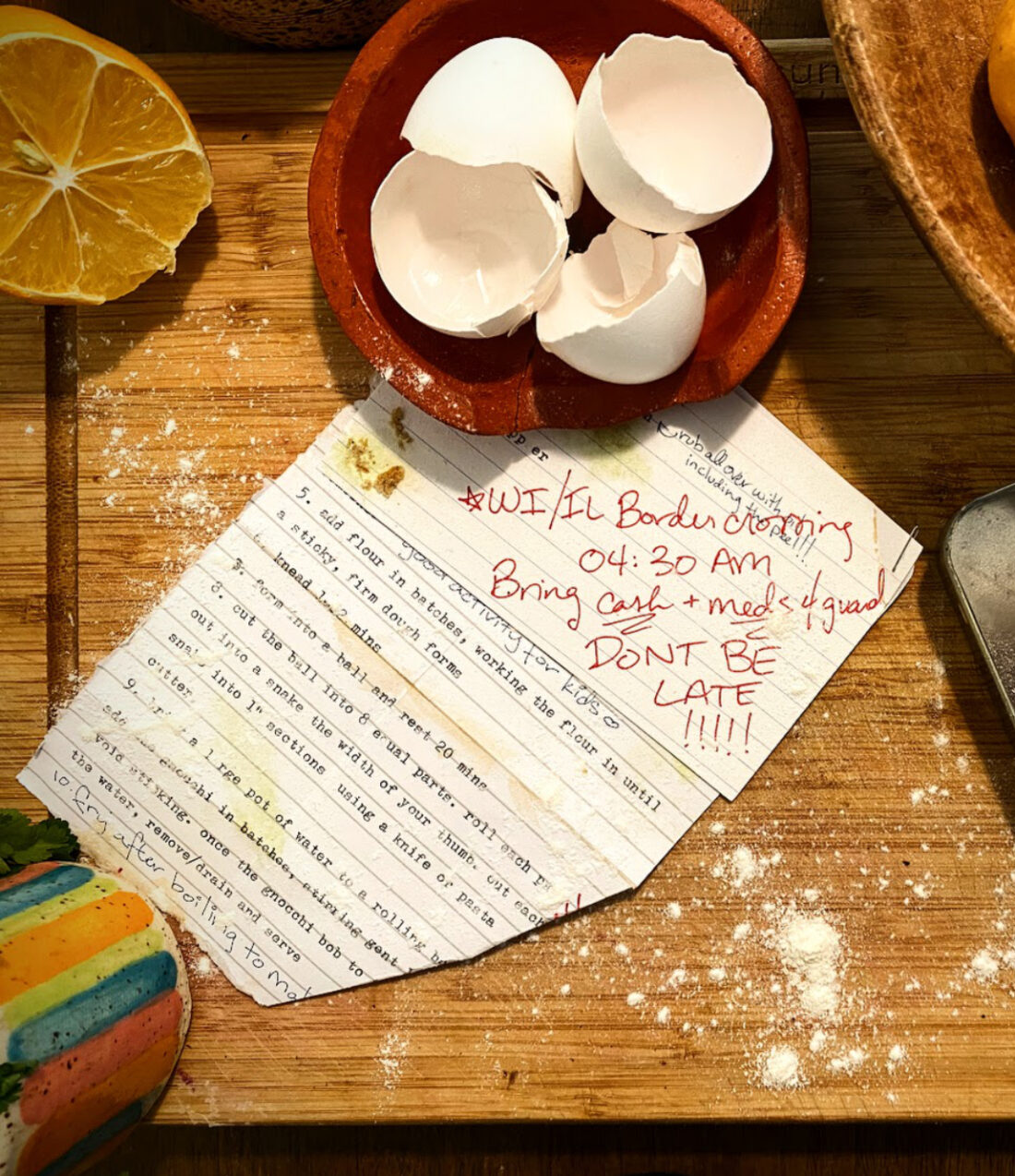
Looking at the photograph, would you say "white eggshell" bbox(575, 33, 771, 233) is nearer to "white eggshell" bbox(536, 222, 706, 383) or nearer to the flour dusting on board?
"white eggshell" bbox(536, 222, 706, 383)

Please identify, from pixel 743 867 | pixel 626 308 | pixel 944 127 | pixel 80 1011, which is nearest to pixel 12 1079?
pixel 80 1011

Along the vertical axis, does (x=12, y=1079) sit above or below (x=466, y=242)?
below

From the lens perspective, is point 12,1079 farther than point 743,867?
No

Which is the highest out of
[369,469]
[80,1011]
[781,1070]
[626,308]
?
[626,308]

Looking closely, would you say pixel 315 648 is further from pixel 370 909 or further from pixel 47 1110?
pixel 47 1110

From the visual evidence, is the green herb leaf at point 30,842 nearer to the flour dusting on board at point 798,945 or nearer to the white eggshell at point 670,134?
the flour dusting on board at point 798,945

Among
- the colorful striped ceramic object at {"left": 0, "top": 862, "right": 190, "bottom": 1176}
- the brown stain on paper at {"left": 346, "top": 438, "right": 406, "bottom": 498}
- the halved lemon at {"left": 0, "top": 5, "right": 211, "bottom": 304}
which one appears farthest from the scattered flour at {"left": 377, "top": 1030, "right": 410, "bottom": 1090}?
the halved lemon at {"left": 0, "top": 5, "right": 211, "bottom": 304}

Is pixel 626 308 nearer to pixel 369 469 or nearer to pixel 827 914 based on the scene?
pixel 369 469
